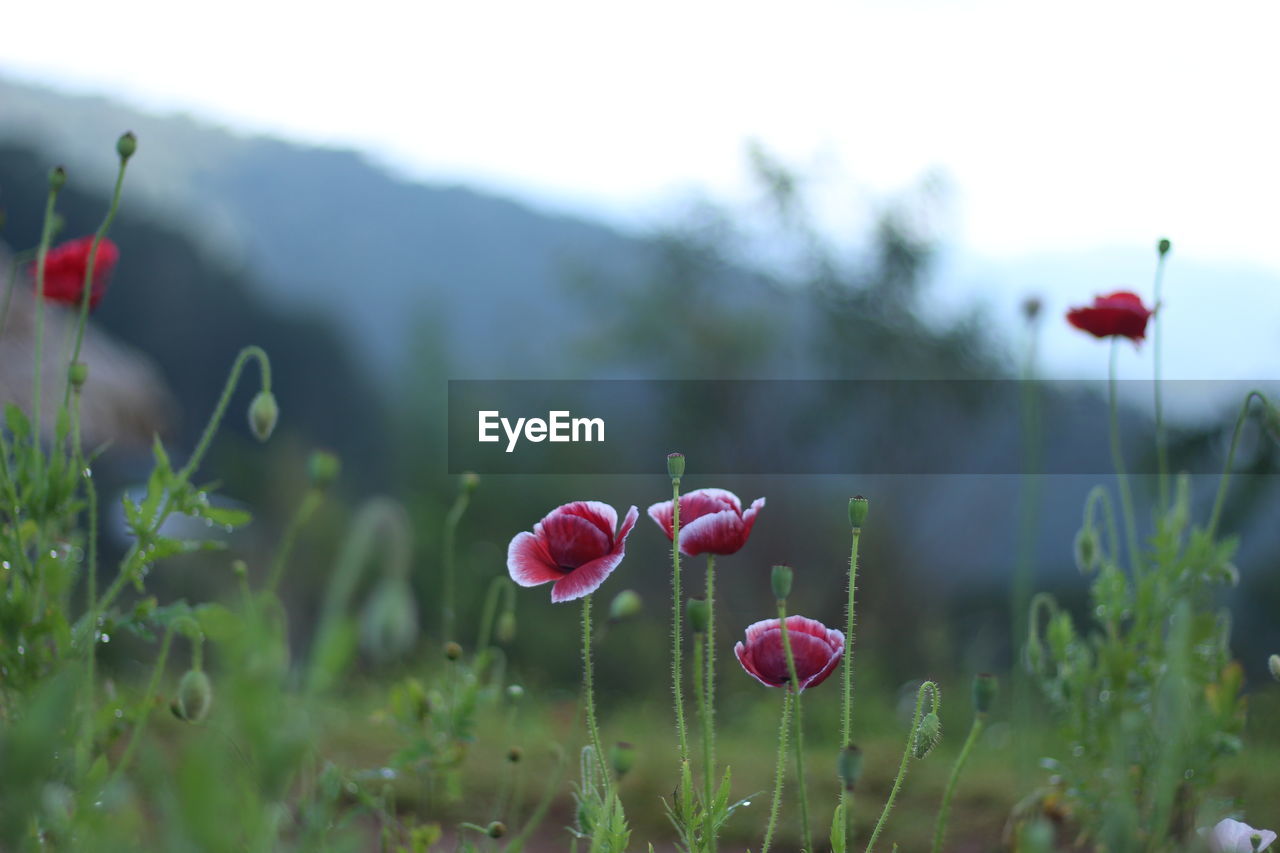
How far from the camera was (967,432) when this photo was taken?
833cm

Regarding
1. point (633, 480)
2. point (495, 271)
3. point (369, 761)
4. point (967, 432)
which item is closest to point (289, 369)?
point (495, 271)

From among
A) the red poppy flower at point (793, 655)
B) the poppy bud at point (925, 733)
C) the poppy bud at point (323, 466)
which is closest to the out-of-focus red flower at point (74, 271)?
the poppy bud at point (323, 466)

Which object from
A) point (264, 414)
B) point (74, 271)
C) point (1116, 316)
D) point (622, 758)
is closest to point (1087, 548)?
point (1116, 316)

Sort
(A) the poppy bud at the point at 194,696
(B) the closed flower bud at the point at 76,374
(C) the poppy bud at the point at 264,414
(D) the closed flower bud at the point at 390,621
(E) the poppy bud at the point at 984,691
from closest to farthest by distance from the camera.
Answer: (D) the closed flower bud at the point at 390,621
(E) the poppy bud at the point at 984,691
(A) the poppy bud at the point at 194,696
(B) the closed flower bud at the point at 76,374
(C) the poppy bud at the point at 264,414

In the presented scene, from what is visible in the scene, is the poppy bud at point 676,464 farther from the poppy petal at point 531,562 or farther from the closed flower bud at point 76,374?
the closed flower bud at point 76,374

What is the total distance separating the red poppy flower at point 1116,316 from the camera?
1763 millimetres

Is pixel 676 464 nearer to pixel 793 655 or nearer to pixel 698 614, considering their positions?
pixel 698 614

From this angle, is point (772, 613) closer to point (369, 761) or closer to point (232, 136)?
point (369, 761)

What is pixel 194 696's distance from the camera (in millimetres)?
928

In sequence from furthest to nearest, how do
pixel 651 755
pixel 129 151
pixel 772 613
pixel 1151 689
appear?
pixel 772 613 < pixel 651 755 < pixel 1151 689 < pixel 129 151

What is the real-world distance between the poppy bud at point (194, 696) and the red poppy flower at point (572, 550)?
293 millimetres

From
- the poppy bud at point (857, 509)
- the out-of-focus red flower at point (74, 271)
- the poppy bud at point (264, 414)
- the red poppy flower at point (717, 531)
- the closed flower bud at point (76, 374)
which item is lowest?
the red poppy flower at point (717, 531)

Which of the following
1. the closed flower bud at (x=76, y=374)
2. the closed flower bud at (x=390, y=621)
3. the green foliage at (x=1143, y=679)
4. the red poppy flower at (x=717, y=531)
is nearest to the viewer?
the closed flower bud at (x=390, y=621)

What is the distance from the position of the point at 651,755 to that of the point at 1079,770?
131 cm
